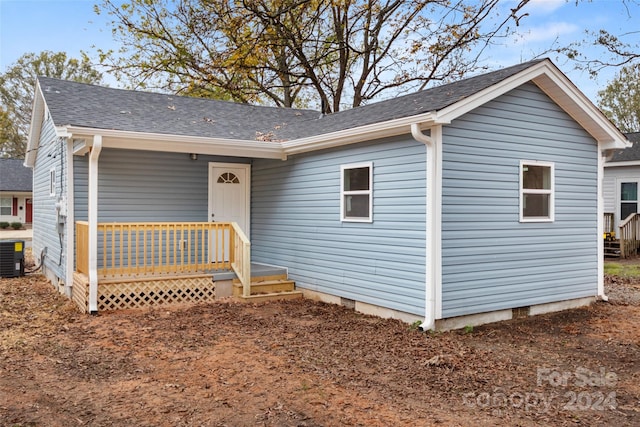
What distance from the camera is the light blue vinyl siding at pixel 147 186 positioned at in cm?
885

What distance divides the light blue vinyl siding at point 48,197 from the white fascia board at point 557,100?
22.3 feet

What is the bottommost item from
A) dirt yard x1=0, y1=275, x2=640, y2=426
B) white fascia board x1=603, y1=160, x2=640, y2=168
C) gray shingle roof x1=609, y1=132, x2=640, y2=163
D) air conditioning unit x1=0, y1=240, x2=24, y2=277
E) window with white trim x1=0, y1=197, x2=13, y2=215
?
dirt yard x1=0, y1=275, x2=640, y2=426

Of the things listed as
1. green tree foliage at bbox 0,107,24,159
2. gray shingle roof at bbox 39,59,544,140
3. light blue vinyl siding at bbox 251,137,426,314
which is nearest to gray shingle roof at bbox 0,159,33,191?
green tree foliage at bbox 0,107,24,159

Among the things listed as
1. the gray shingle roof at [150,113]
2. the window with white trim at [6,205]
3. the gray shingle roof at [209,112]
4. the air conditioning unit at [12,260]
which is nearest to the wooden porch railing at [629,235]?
the gray shingle roof at [209,112]

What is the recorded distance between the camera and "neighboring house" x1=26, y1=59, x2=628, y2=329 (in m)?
6.77

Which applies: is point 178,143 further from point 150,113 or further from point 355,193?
point 355,193

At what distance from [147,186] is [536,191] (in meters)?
6.74

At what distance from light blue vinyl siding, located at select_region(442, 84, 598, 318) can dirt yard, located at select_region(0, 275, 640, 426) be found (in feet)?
1.80

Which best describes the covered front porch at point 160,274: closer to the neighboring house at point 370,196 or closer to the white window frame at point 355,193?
the neighboring house at point 370,196

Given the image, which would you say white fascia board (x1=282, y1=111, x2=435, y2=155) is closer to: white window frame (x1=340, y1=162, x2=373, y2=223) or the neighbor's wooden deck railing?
white window frame (x1=340, y1=162, x2=373, y2=223)

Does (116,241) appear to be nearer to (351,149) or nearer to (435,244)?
(351,149)

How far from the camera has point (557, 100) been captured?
788 centimetres

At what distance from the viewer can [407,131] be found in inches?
265

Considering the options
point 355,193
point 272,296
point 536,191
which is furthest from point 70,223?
point 536,191
